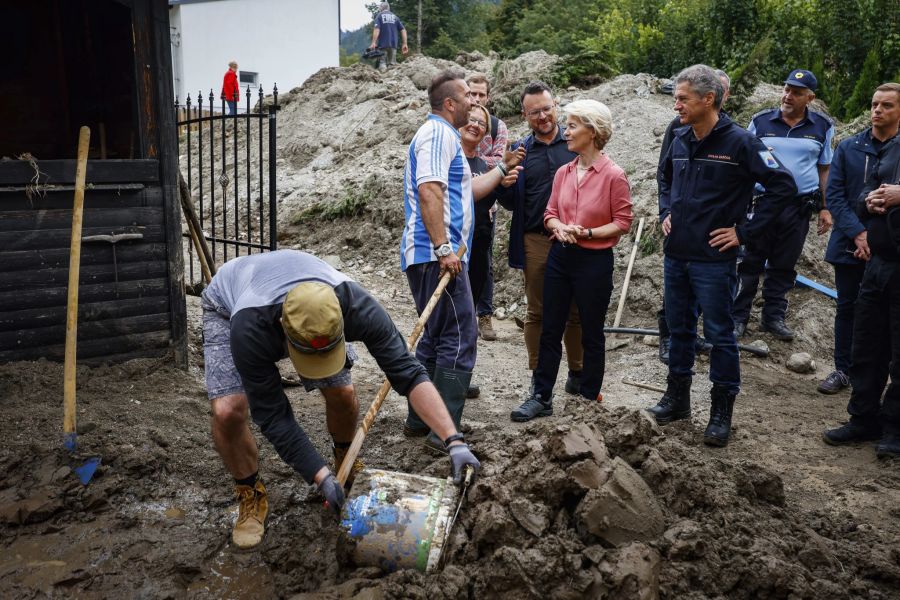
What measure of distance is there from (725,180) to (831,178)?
154 centimetres

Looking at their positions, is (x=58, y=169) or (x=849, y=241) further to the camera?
(x=849, y=241)

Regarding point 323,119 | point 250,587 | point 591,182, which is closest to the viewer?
point 250,587

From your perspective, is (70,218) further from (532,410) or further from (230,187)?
(230,187)

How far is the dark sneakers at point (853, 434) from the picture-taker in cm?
489

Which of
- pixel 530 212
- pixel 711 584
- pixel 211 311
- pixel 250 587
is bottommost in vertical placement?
pixel 250 587

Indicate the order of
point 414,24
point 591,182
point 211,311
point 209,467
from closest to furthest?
1. point 211,311
2. point 209,467
3. point 591,182
4. point 414,24

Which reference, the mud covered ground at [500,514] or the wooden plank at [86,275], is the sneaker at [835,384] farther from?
the wooden plank at [86,275]

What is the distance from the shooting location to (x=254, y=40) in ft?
87.9

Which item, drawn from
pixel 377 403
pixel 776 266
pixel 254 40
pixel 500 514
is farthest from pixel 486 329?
pixel 254 40

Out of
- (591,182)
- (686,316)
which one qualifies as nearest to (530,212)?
(591,182)

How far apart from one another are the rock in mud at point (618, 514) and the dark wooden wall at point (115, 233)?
12.2 ft

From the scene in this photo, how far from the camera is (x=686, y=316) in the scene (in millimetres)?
4953

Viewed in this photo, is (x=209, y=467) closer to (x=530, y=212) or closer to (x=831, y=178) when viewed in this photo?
(x=530, y=212)

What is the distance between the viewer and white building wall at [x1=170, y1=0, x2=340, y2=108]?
25594mm
